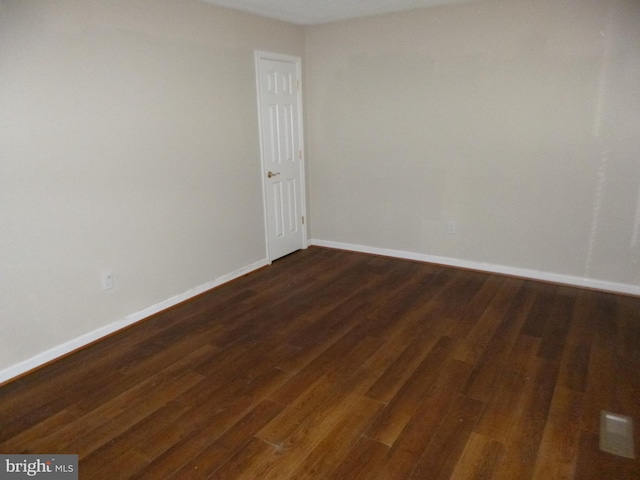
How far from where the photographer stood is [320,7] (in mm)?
3814

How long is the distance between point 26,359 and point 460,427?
2.55 metres

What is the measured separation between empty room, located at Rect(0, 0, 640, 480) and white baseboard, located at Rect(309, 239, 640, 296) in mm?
21

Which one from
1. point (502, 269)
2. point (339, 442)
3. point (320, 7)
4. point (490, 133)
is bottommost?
point (339, 442)

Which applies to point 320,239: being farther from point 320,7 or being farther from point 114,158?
point 114,158

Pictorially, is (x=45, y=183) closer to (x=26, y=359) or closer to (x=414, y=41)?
(x=26, y=359)

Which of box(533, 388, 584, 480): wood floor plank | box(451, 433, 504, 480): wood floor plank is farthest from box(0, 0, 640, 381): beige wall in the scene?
box(451, 433, 504, 480): wood floor plank

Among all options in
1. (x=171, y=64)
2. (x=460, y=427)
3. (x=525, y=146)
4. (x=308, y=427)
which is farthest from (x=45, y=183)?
(x=525, y=146)

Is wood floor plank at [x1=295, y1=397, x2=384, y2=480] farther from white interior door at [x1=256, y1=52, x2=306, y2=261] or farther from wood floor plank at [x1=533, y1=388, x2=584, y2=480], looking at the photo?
white interior door at [x1=256, y1=52, x2=306, y2=261]

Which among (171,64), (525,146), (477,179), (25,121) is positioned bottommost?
(477,179)

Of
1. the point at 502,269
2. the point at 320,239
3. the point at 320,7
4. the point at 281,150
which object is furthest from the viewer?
the point at 320,239

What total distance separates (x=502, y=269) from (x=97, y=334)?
3.51 metres

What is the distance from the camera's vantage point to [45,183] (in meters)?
2.64

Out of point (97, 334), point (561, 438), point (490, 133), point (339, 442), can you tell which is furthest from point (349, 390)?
point (490, 133)

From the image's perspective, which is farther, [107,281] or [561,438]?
[107,281]
